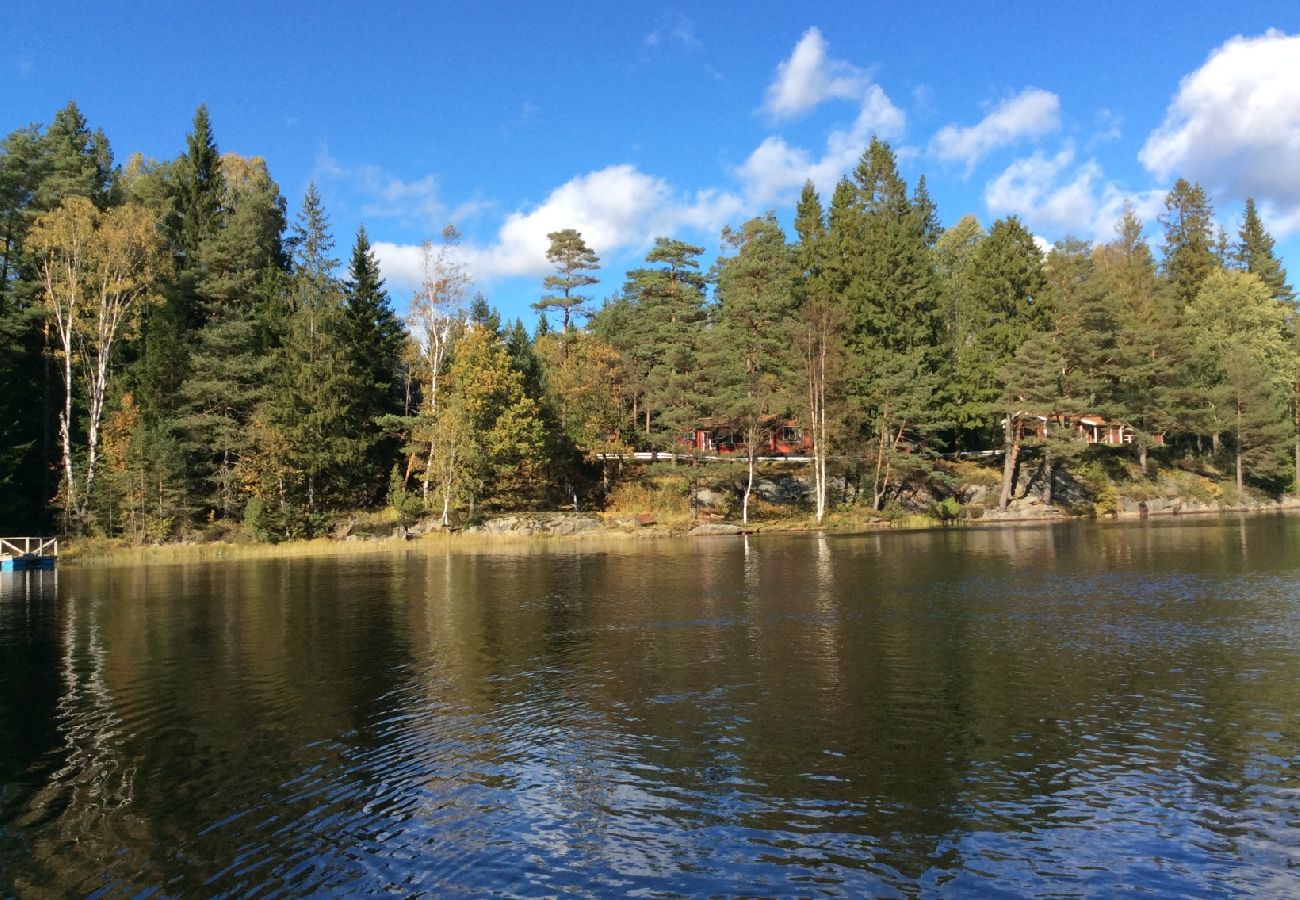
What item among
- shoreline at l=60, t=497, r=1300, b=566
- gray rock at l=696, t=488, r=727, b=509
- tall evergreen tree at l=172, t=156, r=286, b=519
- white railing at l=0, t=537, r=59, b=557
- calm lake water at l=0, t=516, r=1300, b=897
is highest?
tall evergreen tree at l=172, t=156, r=286, b=519

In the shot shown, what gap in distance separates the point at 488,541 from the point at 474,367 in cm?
1165

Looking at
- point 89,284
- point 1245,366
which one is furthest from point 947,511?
point 89,284

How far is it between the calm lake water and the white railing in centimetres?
2294

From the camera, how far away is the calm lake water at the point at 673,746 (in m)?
7.97

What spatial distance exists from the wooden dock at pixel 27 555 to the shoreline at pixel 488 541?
968 mm

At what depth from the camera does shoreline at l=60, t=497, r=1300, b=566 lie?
149ft

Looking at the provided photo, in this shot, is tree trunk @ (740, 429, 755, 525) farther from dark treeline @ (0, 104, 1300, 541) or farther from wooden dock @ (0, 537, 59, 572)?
wooden dock @ (0, 537, 59, 572)

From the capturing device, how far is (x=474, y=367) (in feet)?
172

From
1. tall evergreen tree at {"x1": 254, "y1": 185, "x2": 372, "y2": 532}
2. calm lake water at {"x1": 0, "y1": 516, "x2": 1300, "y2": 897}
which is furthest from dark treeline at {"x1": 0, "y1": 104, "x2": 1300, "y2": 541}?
calm lake water at {"x1": 0, "y1": 516, "x2": 1300, "y2": 897}

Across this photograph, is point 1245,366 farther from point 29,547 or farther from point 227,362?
point 29,547

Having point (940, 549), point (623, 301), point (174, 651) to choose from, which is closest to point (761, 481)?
point (940, 549)

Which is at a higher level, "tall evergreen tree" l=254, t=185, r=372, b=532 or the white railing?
"tall evergreen tree" l=254, t=185, r=372, b=532

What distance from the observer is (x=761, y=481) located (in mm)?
60812

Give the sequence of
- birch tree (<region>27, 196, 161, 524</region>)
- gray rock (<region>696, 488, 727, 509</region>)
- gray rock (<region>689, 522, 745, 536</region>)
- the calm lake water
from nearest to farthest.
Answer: the calm lake water < birch tree (<region>27, 196, 161, 524</region>) < gray rock (<region>689, 522, 745, 536</region>) < gray rock (<region>696, 488, 727, 509</region>)
